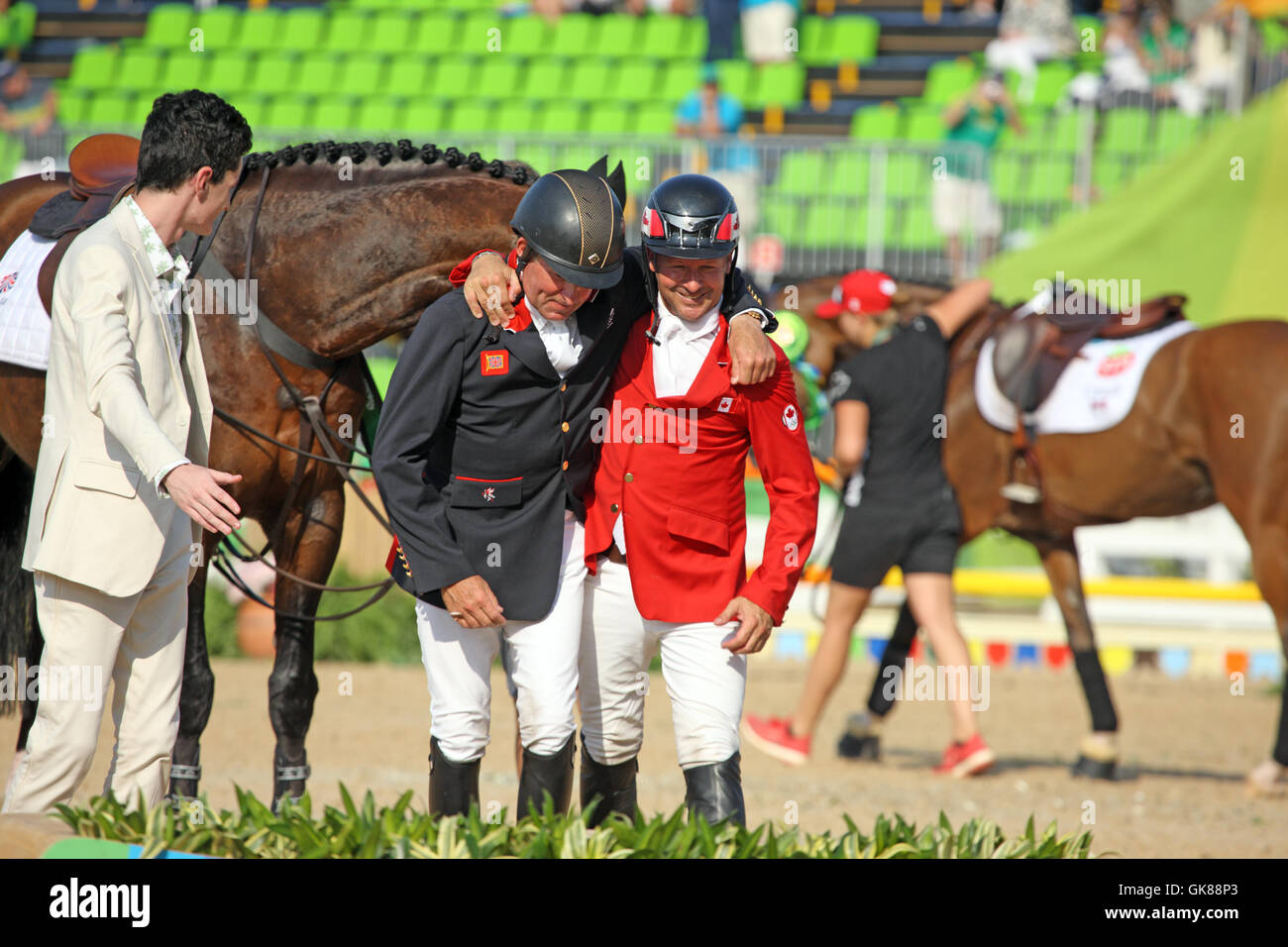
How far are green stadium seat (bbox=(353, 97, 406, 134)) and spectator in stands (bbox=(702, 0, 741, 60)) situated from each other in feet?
12.5

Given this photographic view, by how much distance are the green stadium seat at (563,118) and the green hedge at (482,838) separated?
1336 centimetres

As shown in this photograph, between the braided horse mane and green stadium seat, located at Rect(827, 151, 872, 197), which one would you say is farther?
green stadium seat, located at Rect(827, 151, 872, 197)

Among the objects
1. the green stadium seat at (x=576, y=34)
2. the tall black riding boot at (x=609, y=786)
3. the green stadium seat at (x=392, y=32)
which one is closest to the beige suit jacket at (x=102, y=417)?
the tall black riding boot at (x=609, y=786)

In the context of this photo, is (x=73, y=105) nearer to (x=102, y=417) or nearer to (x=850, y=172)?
(x=850, y=172)

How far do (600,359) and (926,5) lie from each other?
50.6 feet

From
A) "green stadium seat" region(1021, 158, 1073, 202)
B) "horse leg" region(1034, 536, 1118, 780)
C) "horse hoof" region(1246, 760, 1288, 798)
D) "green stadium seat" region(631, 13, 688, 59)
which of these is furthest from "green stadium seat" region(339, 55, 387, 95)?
"horse hoof" region(1246, 760, 1288, 798)

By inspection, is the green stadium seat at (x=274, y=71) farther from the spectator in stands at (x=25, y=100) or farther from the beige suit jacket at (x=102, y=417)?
the beige suit jacket at (x=102, y=417)

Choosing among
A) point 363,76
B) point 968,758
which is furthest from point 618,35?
point 968,758

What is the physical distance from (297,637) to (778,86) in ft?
42.6

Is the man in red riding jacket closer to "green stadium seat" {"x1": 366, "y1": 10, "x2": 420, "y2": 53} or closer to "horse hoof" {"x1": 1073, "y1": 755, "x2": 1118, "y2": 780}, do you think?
"horse hoof" {"x1": 1073, "y1": 755, "x2": 1118, "y2": 780}

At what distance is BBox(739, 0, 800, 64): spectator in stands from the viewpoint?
1608 cm

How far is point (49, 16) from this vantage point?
19.5 meters

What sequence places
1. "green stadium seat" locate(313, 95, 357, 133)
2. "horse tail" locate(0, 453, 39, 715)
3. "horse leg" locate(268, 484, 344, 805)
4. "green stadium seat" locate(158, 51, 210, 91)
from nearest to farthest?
1. "horse leg" locate(268, 484, 344, 805)
2. "horse tail" locate(0, 453, 39, 715)
3. "green stadium seat" locate(313, 95, 357, 133)
4. "green stadium seat" locate(158, 51, 210, 91)

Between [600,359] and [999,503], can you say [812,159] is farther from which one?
[600,359]
